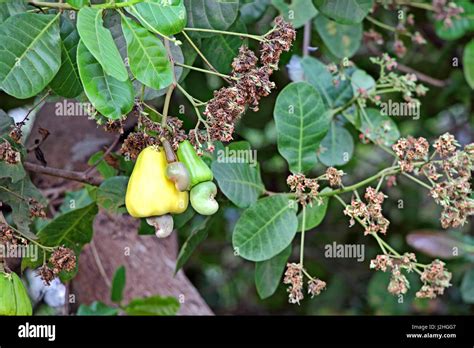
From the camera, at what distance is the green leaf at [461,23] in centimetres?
215

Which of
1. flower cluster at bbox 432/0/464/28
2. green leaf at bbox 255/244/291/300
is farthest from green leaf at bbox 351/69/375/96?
green leaf at bbox 255/244/291/300

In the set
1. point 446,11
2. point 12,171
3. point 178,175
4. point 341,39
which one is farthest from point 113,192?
point 446,11

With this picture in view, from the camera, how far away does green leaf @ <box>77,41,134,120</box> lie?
1.14 meters

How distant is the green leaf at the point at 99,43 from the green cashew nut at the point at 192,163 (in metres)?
0.16

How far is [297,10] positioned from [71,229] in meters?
0.70

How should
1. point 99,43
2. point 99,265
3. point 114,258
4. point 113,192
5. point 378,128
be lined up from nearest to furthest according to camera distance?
1. point 99,43
2. point 113,192
3. point 378,128
4. point 99,265
5. point 114,258

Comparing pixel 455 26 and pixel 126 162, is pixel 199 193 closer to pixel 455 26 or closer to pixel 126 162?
pixel 126 162

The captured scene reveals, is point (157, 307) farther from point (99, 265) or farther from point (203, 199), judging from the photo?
point (203, 199)

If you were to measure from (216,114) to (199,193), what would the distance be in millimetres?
121

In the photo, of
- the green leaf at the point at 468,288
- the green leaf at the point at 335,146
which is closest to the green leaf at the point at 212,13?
the green leaf at the point at 335,146

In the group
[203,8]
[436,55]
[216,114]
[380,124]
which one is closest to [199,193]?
[216,114]

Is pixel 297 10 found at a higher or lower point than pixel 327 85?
higher

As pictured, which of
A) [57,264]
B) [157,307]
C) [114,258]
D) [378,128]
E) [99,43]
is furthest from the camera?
[114,258]

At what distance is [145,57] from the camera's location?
3.80 ft
